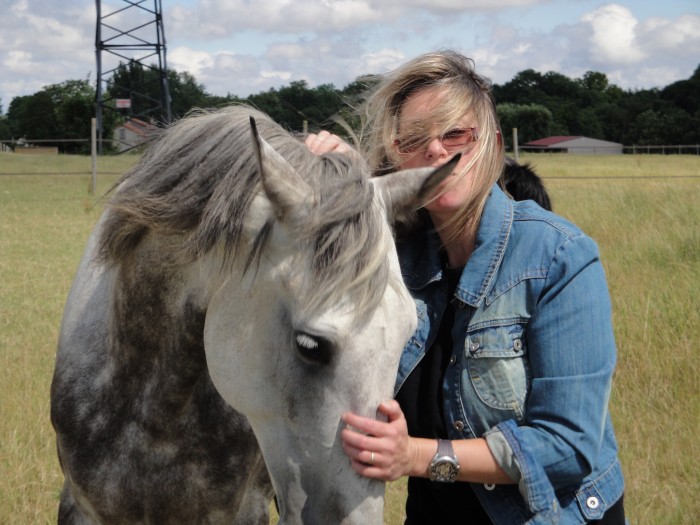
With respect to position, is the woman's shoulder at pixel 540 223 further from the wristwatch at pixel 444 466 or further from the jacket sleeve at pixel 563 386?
the wristwatch at pixel 444 466

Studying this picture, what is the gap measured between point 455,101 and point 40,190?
19306 mm

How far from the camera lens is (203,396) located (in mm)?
2258

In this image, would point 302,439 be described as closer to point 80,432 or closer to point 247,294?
point 247,294

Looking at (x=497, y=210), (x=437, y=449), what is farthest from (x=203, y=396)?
(x=497, y=210)

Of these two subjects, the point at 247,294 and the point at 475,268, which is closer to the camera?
the point at 247,294

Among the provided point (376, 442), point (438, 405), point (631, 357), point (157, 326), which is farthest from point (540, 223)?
point (631, 357)

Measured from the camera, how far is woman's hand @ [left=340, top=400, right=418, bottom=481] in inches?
62.9

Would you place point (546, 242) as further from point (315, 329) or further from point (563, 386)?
point (315, 329)

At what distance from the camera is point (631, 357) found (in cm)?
460

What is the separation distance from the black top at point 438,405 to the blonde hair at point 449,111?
264 millimetres

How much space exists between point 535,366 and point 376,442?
54cm

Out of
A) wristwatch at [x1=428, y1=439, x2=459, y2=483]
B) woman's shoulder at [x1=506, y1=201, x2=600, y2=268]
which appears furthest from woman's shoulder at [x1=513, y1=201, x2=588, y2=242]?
wristwatch at [x1=428, y1=439, x2=459, y2=483]

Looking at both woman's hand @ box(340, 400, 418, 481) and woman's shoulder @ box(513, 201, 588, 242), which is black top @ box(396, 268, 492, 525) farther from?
woman's hand @ box(340, 400, 418, 481)

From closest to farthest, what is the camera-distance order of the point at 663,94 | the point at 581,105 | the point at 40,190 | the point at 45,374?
1. the point at 45,374
2. the point at 40,190
3. the point at 663,94
4. the point at 581,105
